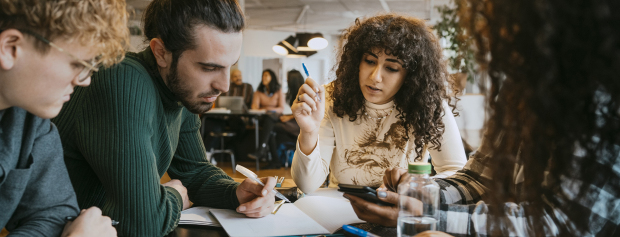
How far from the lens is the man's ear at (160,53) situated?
3.64 feet

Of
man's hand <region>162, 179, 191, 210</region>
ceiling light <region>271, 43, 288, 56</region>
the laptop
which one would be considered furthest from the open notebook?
ceiling light <region>271, 43, 288, 56</region>

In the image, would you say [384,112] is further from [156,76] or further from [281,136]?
[281,136]

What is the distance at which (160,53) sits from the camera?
3.67ft

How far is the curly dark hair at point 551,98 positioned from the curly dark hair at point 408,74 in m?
0.87

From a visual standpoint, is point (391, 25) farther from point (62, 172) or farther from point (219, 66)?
point (62, 172)

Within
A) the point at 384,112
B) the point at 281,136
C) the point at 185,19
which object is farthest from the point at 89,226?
the point at 281,136

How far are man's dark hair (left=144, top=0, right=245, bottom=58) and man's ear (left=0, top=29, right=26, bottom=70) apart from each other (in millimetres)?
472

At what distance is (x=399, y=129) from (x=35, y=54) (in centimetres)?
117

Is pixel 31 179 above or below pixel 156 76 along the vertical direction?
below

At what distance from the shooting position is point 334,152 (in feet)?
5.35

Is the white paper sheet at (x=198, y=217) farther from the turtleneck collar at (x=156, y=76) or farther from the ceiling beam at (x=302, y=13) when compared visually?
the ceiling beam at (x=302, y=13)

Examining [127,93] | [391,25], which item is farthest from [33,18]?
[391,25]

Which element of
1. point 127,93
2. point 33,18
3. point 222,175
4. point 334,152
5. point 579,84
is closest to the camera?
point 579,84

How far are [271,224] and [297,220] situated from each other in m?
0.06
